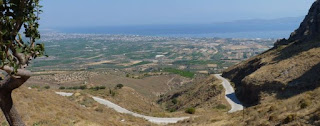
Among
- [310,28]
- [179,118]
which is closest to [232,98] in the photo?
[179,118]

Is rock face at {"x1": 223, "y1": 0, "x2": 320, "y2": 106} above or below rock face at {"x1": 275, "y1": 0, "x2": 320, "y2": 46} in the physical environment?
below

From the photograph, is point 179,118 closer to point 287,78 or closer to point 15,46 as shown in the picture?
point 287,78

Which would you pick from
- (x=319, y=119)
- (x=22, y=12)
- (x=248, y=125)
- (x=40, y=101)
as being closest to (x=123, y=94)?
(x=40, y=101)

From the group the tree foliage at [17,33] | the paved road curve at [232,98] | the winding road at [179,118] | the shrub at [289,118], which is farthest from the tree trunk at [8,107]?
the paved road curve at [232,98]

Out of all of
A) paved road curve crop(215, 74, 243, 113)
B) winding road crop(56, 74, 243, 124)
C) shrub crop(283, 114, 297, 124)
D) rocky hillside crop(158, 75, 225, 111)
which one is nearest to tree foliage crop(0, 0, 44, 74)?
shrub crop(283, 114, 297, 124)

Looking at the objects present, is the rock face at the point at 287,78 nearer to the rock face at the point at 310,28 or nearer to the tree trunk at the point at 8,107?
the rock face at the point at 310,28

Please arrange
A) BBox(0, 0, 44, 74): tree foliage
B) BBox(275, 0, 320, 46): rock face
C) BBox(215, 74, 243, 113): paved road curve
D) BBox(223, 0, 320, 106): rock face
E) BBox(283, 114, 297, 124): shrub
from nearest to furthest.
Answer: BBox(0, 0, 44, 74): tree foliage
BBox(283, 114, 297, 124): shrub
BBox(223, 0, 320, 106): rock face
BBox(215, 74, 243, 113): paved road curve
BBox(275, 0, 320, 46): rock face

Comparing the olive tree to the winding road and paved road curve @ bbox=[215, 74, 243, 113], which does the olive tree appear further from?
paved road curve @ bbox=[215, 74, 243, 113]
